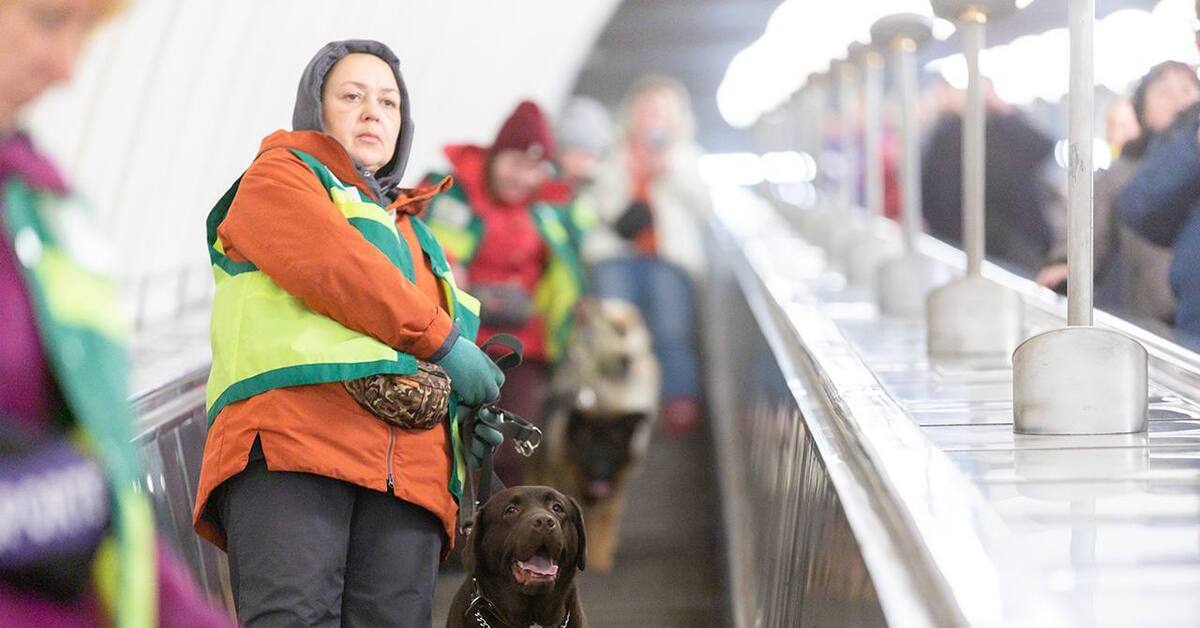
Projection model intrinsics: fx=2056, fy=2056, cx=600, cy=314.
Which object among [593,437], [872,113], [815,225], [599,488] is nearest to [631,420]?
[593,437]

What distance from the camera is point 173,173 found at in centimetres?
1312

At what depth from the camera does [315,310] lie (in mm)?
4785

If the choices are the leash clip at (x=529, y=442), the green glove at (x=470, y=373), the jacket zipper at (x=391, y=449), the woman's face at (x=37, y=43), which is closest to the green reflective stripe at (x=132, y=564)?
the woman's face at (x=37, y=43)

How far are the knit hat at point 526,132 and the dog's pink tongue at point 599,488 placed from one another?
2539mm

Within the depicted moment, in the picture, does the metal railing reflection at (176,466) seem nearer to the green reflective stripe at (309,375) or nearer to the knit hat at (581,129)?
the green reflective stripe at (309,375)

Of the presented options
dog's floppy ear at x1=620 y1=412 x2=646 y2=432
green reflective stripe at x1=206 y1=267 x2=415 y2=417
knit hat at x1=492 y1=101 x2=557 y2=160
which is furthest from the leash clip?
dog's floppy ear at x1=620 y1=412 x2=646 y2=432

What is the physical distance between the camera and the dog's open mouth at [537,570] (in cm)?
506

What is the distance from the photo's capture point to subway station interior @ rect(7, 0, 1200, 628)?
2348 millimetres

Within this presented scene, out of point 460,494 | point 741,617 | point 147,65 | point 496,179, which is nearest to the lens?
point 460,494

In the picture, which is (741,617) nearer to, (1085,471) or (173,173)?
(1085,471)

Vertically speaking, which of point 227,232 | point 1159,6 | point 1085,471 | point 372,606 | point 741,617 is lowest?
point 741,617

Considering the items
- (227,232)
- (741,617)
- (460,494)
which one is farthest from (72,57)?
(741,617)

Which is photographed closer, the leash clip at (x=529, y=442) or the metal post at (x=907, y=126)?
the leash clip at (x=529, y=442)

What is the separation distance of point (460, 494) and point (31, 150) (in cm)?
298
